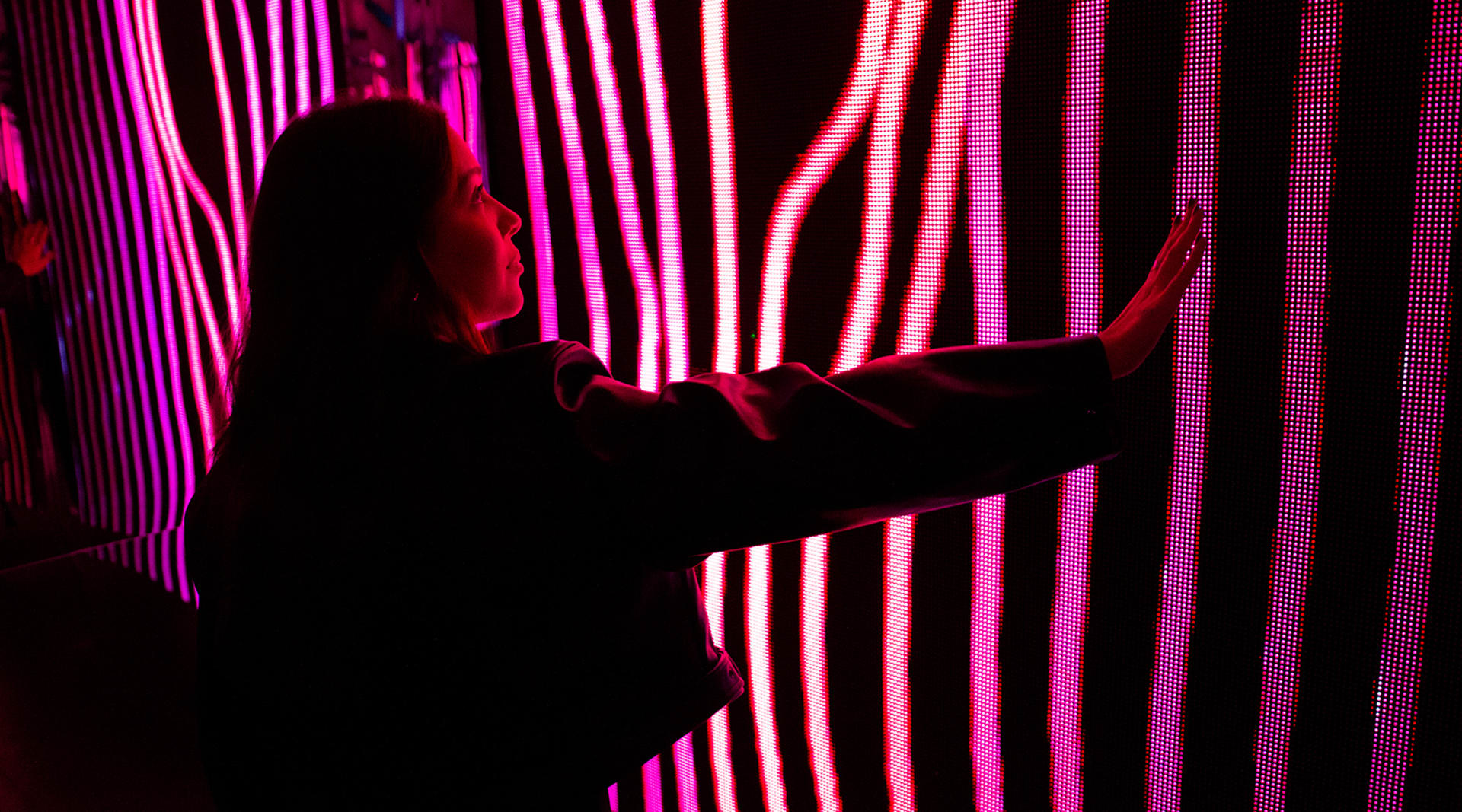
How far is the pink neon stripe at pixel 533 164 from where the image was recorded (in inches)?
59.5

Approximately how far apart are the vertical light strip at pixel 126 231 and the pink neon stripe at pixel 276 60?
810mm

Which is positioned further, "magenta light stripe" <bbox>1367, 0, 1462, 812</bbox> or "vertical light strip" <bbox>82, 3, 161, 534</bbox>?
"vertical light strip" <bbox>82, 3, 161, 534</bbox>

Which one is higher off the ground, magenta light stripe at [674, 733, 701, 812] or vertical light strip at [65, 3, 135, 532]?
vertical light strip at [65, 3, 135, 532]

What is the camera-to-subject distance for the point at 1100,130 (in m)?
1.06

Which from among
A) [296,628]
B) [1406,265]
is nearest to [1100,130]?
[1406,265]

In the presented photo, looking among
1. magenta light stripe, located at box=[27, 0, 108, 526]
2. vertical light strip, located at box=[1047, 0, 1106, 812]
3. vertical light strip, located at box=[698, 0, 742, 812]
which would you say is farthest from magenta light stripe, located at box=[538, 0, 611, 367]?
magenta light stripe, located at box=[27, 0, 108, 526]

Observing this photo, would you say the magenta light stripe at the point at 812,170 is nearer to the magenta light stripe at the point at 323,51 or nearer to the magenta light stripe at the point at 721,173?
the magenta light stripe at the point at 721,173

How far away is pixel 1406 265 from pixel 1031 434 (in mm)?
502

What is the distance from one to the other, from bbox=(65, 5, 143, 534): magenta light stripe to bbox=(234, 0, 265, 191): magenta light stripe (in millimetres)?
822

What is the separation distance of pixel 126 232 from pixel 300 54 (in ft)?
3.57

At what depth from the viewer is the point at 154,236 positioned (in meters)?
2.30

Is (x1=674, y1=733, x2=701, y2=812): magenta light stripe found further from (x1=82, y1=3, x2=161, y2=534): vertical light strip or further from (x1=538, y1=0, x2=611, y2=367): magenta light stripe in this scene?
(x1=82, y1=3, x2=161, y2=534): vertical light strip

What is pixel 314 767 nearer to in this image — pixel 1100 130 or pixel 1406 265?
pixel 1100 130

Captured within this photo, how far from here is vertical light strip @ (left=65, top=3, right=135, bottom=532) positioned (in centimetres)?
250
